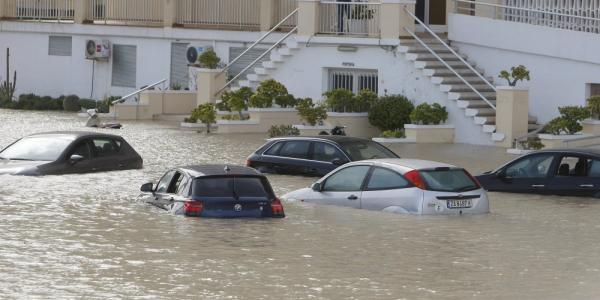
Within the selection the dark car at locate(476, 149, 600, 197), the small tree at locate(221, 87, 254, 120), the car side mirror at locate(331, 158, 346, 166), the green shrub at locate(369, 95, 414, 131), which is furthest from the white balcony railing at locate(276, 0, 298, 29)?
the dark car at locate(476, 149, 600, 197)

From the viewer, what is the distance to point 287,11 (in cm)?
4688

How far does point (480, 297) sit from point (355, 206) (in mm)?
7862

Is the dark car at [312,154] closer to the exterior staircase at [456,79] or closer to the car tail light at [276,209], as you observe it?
the car tail light at [276,209]

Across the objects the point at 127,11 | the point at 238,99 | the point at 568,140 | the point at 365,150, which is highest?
the point at 127,11

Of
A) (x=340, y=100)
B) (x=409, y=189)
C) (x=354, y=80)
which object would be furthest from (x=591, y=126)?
Result: (x=409, y=189)

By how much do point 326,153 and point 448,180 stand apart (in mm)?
6172

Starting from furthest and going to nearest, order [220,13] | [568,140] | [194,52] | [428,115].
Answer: [220,13]
[194,52]
[428,115]
[568,140]

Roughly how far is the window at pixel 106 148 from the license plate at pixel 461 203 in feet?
31.0

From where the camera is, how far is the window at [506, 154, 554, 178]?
26.7 m


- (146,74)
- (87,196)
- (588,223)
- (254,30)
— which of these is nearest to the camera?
(588,223)

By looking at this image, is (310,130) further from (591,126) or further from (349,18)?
(591,126)

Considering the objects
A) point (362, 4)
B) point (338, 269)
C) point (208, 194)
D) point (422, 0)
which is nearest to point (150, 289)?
point (338, 269)

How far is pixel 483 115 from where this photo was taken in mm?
38688

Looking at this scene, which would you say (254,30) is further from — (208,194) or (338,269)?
(338,269)
